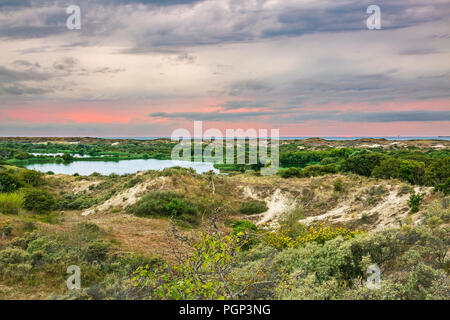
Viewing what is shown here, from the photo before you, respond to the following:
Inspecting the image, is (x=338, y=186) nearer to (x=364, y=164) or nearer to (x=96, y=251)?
(x=364, y=164)

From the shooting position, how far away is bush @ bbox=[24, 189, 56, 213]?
1991cm

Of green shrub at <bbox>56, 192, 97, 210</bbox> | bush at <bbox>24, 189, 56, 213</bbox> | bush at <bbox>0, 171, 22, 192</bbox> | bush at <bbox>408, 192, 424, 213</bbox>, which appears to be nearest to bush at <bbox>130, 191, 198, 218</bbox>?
bush at <bbox>24, 189, 56, 213</bbox>

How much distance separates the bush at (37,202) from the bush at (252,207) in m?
15.3

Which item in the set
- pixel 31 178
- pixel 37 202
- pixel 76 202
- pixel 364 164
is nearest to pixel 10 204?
pixel 37 202

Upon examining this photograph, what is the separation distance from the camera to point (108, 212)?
881 inches

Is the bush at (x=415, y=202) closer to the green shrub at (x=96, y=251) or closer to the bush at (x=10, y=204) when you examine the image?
the green shrub at (x=96, y=251)

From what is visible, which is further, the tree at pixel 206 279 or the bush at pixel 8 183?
the bush at pixel 8 183

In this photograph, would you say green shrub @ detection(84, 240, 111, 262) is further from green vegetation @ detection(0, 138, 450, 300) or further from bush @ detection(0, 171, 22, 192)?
bush @ detection(0, 171, 22, 192)

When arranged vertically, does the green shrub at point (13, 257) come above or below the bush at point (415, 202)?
above

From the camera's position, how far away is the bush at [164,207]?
19.8 meters

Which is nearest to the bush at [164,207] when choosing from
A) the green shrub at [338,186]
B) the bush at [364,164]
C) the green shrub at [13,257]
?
the green shrub at [13,257]

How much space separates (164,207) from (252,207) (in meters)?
7.90

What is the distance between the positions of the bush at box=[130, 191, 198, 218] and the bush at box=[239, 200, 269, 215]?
484cm
